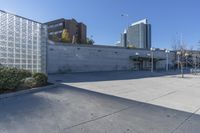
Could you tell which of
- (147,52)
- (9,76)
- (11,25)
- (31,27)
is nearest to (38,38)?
(31,27)

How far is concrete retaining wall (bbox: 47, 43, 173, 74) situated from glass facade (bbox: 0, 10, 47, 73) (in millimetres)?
9548

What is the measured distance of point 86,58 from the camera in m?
30.0

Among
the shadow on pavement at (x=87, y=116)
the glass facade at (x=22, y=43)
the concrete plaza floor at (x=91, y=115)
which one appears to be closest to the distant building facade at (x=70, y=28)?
the glass facade at (x=22, y=43)

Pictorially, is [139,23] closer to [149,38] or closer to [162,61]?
[149,38]

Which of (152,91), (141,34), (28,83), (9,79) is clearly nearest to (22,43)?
(28,83)

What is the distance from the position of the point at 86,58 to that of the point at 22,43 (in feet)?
57.3

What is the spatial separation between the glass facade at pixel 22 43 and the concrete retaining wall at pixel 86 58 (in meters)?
9.55

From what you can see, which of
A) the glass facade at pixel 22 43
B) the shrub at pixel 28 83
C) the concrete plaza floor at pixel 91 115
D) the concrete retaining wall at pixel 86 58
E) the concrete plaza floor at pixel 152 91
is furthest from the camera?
the concrete retaining wall at pixel 86 58

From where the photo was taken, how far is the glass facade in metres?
11.7

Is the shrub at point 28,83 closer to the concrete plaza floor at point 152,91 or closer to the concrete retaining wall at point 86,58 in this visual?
the concrete plaza floor at point 152,91

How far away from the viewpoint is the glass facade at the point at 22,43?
11.7 meters

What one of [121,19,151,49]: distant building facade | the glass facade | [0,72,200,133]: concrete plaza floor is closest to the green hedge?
[0,72,200,133]: concrete plaza floor

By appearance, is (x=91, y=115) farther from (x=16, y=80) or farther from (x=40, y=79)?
(x=40, y=79)

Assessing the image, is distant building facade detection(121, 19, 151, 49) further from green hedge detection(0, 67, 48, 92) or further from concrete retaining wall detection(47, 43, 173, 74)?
green hedge detection(0, 67, 48, 92)
